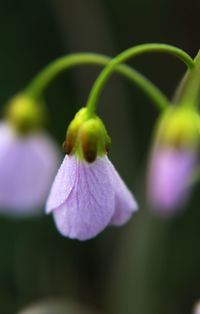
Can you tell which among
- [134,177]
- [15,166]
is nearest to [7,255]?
[134,177]

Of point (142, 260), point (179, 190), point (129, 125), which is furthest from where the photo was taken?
point (129, 125)

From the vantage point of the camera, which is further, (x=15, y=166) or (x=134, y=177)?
(x=134, y=177)

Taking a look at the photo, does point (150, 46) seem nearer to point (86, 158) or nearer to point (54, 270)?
point (86, 158)

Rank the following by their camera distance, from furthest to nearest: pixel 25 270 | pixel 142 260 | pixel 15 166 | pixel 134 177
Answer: pixel 134 177, pixel 25 270, pixel 142 260, pixel 15 166

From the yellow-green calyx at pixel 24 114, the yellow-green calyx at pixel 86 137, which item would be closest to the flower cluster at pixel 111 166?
the yellow-green calyx at pixel 86 137

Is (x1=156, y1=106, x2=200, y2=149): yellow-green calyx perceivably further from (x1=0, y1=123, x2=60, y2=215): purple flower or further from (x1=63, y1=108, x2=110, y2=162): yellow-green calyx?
(x1=0, y1=123, x2=60, y2=215): purple flower

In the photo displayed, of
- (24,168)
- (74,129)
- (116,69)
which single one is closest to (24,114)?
(24,168)
